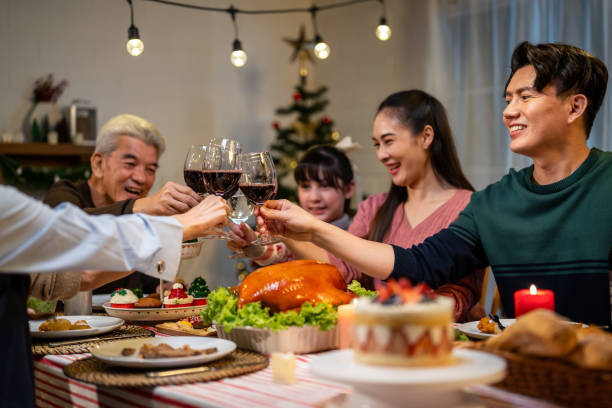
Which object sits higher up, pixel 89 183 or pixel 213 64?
pixel 213 64

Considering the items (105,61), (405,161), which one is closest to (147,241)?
(405,161)

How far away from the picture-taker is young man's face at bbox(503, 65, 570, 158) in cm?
181

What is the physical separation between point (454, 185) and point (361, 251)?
902 millimetres

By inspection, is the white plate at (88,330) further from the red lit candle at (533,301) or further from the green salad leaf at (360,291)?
the red lit candle at (533,301)

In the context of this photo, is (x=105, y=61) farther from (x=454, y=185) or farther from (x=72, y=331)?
(x=72, y=331)

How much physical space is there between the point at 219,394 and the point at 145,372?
218 millimetres

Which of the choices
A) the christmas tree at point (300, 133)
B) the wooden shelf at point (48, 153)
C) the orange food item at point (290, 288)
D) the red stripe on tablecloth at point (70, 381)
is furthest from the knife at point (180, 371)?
the christmas tree at point (300, 133)

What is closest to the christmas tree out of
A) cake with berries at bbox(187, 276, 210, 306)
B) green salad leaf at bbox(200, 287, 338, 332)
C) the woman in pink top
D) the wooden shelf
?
the wooden shelf

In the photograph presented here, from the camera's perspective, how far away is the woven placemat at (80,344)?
58.6 inches

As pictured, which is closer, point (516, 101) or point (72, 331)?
point (72, 331)

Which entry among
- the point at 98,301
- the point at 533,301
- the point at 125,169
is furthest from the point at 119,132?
the point at 533,301

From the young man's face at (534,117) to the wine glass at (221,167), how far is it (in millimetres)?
832

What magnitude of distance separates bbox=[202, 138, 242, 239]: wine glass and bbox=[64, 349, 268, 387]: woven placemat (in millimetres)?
381

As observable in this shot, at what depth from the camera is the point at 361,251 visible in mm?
1835
